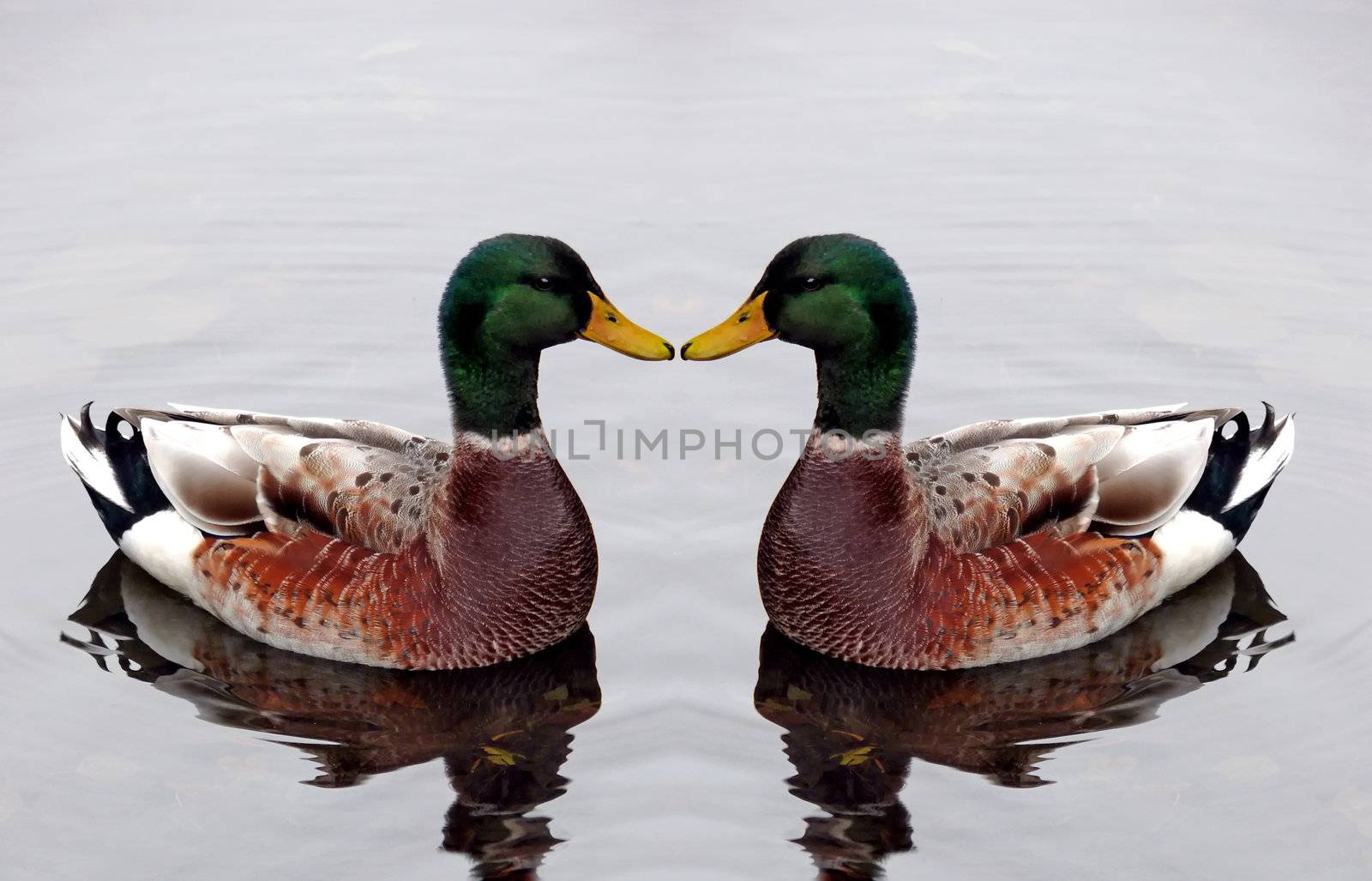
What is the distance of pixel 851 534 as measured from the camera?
8484 mm

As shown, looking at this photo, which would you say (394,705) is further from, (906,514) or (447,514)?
(906,514)

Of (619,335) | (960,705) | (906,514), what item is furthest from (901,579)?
(619,335)

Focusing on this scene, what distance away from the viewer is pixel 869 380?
8.39 metres

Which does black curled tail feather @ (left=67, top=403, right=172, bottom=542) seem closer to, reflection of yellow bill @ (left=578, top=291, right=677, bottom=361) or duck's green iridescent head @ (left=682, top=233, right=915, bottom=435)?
reflection of yellow bill @ (left=578, top=291, right=677, bottom=361)

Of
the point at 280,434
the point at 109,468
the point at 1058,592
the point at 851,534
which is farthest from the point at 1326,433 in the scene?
the point at 109,468

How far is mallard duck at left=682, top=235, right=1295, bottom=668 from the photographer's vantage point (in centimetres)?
827

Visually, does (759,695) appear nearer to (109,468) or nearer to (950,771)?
(950,771)

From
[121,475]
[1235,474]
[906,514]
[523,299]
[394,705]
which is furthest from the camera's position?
[1235,474]

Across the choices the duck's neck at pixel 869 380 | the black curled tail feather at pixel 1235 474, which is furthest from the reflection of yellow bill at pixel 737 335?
the black curled tail feather at pixel 1235 474

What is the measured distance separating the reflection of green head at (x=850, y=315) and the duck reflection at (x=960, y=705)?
1142 mm

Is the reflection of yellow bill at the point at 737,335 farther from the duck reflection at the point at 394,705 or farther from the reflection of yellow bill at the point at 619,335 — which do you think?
the duck reflection at the point at 394,705

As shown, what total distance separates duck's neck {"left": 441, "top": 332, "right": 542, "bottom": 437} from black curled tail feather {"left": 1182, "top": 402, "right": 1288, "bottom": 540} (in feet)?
10.2

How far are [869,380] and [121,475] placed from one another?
3498mm

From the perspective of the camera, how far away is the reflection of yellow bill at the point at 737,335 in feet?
27.4
